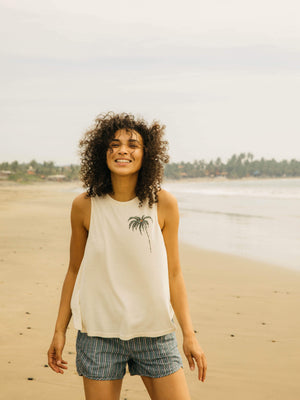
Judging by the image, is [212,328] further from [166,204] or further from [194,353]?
[166,204]

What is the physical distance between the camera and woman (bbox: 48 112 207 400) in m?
2.21

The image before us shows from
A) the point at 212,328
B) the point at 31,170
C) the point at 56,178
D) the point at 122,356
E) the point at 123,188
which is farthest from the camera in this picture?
the point at 31,170

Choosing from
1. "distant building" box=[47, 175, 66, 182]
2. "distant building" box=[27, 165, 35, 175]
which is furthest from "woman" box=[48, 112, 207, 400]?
"distant building" box=[27, 165, 35, 175]

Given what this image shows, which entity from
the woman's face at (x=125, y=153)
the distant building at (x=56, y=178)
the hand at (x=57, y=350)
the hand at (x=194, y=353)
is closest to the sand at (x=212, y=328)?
the hand at (x=57, y=350)

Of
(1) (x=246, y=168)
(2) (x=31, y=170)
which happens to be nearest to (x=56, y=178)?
(2) (x=31, y=170)

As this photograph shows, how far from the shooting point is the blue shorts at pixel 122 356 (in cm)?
220

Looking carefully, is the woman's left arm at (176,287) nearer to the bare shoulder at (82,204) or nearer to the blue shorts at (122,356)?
the blue shorts at (122,356)

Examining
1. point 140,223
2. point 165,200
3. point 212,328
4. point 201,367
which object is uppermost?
point 165,200

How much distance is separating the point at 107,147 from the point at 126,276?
0.64 meters

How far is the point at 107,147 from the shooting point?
2.38 metres

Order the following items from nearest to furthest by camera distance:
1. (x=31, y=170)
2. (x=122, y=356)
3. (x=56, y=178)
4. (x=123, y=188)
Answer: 1. (x=122, y=356)
2. (x=123, y=188)
3. (x=56, y=178)
4. (x=31, y=170)

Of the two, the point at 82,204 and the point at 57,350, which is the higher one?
the point at 82,204

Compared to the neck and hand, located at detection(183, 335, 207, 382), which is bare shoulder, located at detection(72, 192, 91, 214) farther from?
hand, located at detection(183, 335, 207, 382)

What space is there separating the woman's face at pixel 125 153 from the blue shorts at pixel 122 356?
→ 2.63ft
